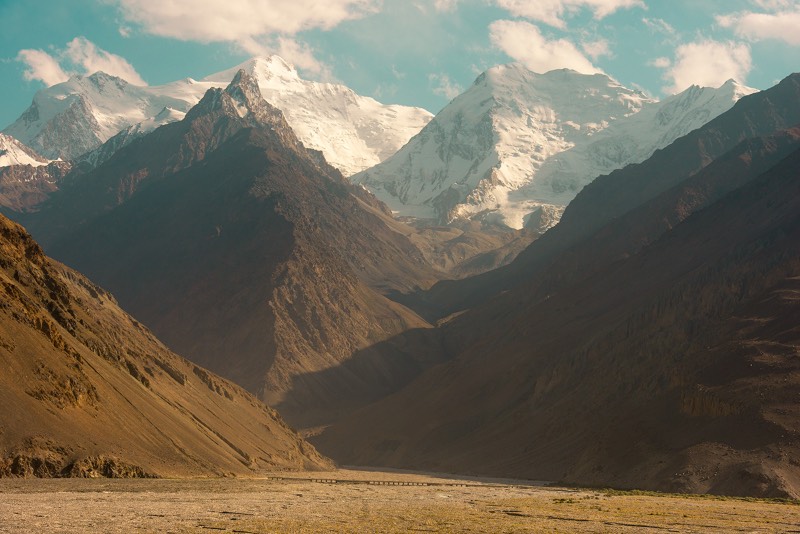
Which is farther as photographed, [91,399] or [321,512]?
[91,399]

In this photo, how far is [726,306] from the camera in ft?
590

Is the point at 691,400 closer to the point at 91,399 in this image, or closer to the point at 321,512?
the point at 91,399

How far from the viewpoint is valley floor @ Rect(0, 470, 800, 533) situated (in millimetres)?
57062

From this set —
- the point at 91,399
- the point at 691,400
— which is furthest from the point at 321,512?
the point at 691,400

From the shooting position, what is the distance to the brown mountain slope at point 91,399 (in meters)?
88.4

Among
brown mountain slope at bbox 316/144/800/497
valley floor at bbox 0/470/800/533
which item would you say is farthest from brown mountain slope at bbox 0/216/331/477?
brown mountain slope at bbox 316/144/800/497

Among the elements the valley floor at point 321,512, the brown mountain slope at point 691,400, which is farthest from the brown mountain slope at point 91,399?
the brown mountain slope at point 691,400

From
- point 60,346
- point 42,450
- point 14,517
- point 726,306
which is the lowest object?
point 14,517

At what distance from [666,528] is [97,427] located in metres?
55.8

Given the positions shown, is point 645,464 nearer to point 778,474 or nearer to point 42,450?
point 778,474

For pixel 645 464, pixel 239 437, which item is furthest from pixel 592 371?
pixel 239 437

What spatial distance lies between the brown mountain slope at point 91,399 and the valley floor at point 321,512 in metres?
6.29

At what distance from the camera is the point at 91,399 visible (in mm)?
101875

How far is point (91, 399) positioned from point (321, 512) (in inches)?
Answer: 1638
